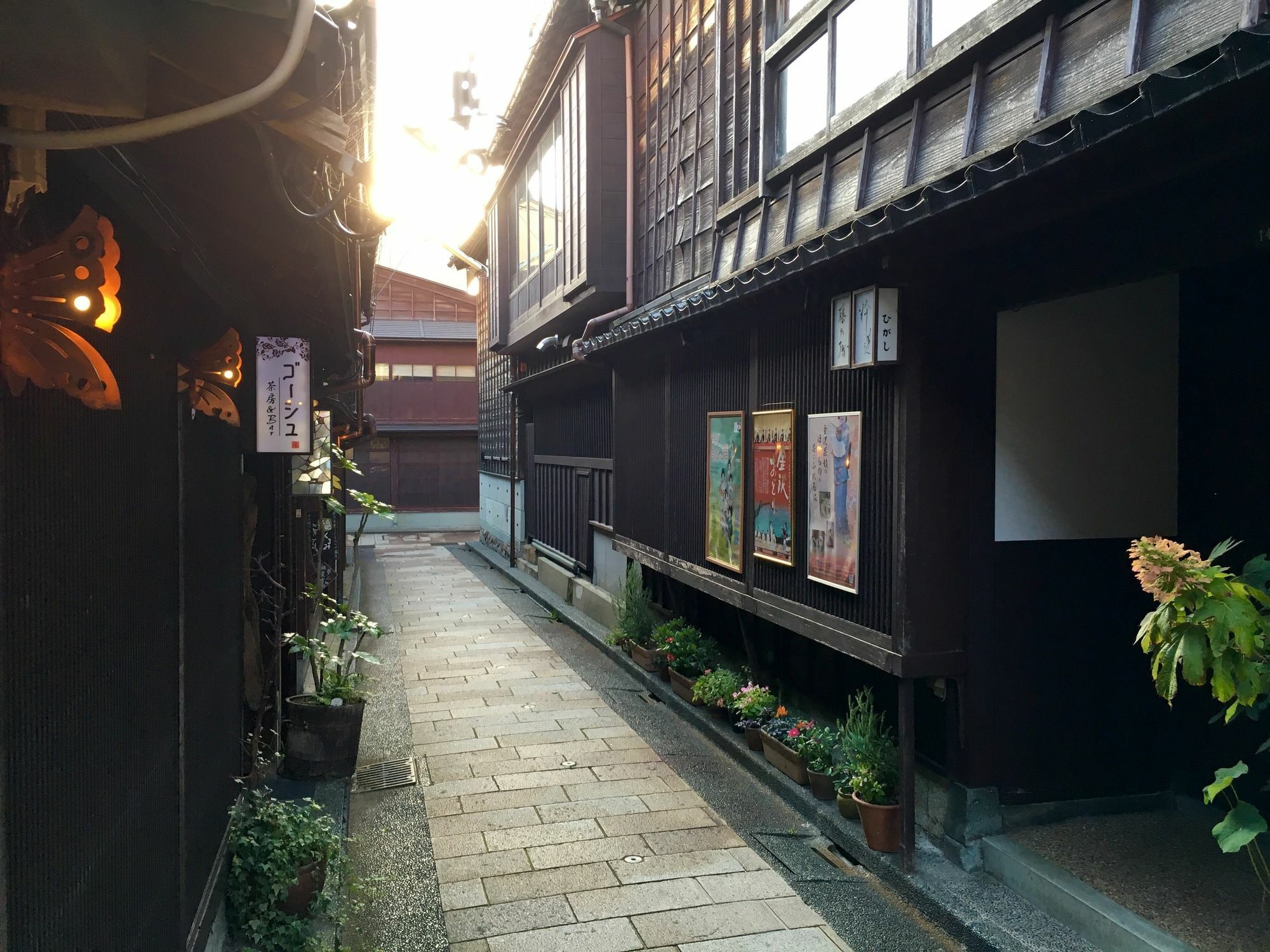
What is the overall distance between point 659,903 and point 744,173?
25.8 feet

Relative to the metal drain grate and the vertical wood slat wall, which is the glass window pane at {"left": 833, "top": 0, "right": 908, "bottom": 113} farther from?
the metal drain grate

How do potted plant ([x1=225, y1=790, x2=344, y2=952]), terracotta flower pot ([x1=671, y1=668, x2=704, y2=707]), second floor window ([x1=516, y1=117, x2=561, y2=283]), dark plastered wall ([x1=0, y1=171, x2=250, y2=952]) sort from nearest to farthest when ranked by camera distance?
dark plastered wall ([x1=0, y1=171, x2=250, y2=952]) < potted plant ([x1=225, y1=790, x2=344, y2=952]) < terracotta flower pot ([x1=671, y1=668, x2=704, y2=707]) < second floor window ([x1=516, y1=117, x2=561, y2=283])

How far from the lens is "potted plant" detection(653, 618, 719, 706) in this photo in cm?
1142

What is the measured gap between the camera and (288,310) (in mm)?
8039

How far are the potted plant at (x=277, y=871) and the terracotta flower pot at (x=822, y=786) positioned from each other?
3938mm

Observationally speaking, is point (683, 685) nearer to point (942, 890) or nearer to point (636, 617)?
point (636, 617)

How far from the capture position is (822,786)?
7.89 meters

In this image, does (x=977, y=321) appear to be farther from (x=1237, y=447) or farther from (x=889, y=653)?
(x=889, y=653)

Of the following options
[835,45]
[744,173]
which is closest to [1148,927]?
[835,45]

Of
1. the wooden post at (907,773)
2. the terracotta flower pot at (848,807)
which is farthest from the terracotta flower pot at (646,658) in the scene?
the wooden post at (907,773)

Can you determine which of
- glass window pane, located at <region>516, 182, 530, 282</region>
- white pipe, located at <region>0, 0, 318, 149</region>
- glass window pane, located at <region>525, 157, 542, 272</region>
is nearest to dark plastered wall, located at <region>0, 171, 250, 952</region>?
white pipe, located at <region>0, 0, 318, 149</region>

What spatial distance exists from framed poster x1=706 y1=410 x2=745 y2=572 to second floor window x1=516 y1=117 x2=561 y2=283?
9.06m

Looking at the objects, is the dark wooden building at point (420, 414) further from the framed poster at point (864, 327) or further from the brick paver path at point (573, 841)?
the framed poster at point (864, 327)

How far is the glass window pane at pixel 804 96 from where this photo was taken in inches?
346
